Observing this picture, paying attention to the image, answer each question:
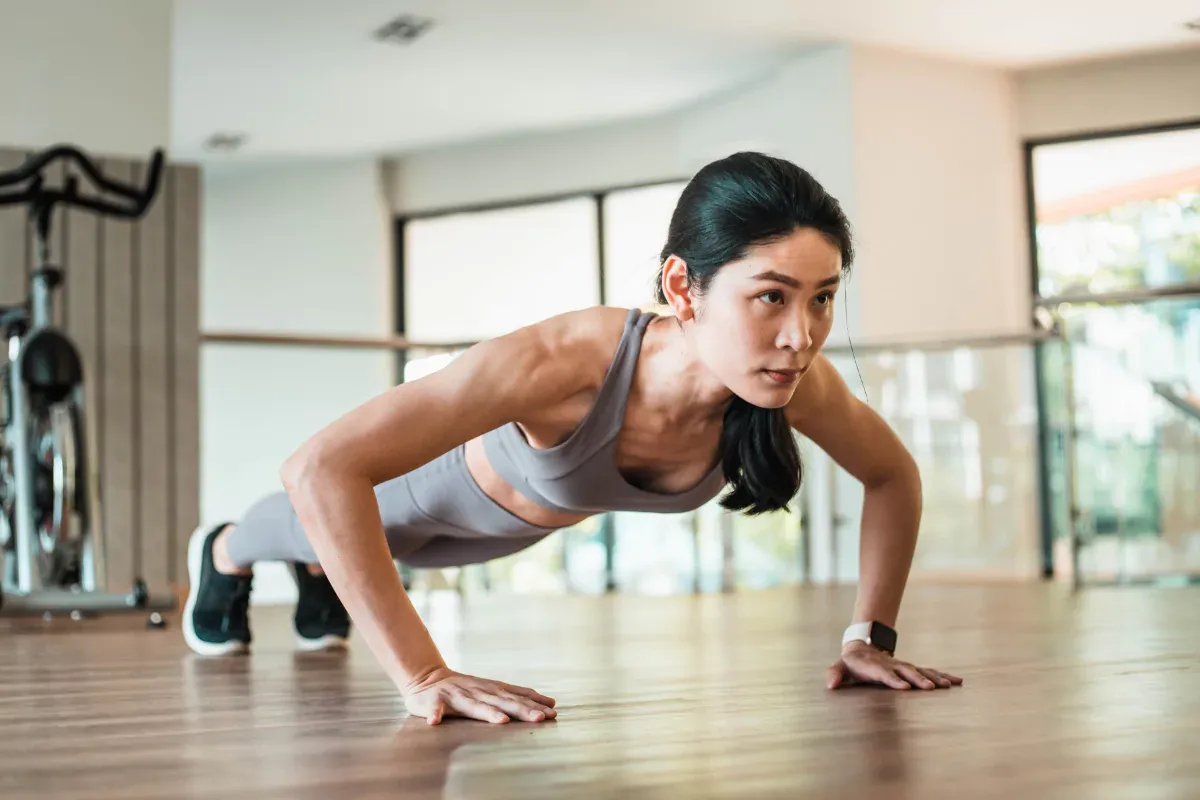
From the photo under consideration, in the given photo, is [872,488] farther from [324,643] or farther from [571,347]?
[324,643]

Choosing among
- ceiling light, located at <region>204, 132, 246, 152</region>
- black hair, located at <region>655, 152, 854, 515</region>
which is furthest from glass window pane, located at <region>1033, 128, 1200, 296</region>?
black hair, located at <region>655, 152, 854, 515</region>

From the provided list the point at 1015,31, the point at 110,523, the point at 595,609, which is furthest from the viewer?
the point at 1015,31

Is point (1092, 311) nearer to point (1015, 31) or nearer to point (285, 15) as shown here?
point (1015, 31)

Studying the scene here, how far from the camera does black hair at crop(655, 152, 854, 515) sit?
1.38 meters

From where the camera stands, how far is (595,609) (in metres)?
3.84

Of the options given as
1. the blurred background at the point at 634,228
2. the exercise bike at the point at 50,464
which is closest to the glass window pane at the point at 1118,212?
the blurred background at the point at 634,228

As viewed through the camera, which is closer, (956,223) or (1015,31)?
(1015,31)

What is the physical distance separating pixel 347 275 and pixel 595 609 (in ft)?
15.6

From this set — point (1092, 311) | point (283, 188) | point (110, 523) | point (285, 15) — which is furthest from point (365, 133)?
point (1092, 311)

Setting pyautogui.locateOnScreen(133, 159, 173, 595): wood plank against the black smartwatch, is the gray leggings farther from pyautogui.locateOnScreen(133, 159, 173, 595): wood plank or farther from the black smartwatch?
pyautogui.locateOnScreen(133, 159, 173, 595): wood plank

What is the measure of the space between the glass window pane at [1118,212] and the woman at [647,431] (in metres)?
5.47

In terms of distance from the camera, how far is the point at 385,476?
1.44 m

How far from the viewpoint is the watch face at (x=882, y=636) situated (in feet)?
5.47

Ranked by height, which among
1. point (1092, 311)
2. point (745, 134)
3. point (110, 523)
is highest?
point (745, 134)
